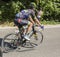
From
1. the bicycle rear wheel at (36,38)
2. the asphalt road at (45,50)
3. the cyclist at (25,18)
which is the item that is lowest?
the asphalt road at (45,50)

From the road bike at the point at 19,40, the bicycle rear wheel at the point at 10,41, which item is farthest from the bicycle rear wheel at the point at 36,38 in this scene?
the bicycle rear wheel at the point at 10,41

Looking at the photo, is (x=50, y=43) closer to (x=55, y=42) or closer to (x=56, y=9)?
(x=55, y=42)

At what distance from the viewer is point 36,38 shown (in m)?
11.6

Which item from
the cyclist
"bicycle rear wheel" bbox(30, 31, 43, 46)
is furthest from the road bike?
the cyclist

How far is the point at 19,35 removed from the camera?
1120 cm

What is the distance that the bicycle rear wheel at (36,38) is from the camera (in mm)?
11586

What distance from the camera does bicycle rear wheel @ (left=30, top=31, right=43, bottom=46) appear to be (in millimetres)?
11586

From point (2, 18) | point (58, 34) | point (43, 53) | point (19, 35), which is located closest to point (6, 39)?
point (19, 35)

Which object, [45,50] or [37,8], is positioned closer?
[45,50]

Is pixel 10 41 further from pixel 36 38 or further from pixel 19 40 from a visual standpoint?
pixel 36 38

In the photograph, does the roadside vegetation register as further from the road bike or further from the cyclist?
the cyclist

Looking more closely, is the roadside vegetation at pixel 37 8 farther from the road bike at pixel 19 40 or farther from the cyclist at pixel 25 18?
the cyclist at pixel 25 18

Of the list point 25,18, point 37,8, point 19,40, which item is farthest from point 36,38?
point 37,8

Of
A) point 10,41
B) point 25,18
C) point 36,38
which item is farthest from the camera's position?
point 36,38
